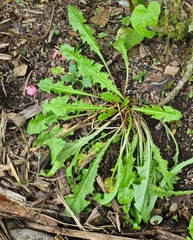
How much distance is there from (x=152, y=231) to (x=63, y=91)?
1182 mm

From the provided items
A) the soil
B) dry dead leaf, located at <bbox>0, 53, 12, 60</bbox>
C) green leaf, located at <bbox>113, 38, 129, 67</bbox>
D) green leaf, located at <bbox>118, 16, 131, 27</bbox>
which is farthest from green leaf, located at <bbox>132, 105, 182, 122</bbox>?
dry dead leaf, located at <bbox>0, 53, 12, 60</bbox>

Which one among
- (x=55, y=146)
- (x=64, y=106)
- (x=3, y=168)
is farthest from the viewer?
(x=3, y=168)

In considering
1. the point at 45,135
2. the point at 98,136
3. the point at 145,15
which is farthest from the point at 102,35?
the point at 45,135

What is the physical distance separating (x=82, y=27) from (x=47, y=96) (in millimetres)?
591

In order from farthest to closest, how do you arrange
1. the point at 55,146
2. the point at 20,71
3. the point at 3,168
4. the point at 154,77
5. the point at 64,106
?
1. the point at 20,71
2. the point at 154,77
3. the point at 3,168
4. the point at 64,106
5. the point at 55,146

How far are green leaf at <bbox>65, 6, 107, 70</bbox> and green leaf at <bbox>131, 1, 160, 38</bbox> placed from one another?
361mm

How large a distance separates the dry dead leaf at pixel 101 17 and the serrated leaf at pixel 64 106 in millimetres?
740

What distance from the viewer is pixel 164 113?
2.65 meters

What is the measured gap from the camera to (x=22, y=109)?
3.02m

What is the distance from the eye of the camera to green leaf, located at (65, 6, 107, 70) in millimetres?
2898

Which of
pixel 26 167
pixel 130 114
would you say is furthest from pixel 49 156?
pixel 130 114

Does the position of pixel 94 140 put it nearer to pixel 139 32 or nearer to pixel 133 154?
pixel 133 154

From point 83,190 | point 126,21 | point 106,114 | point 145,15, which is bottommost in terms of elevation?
point 83,190

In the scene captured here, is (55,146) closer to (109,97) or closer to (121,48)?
(109,97)
